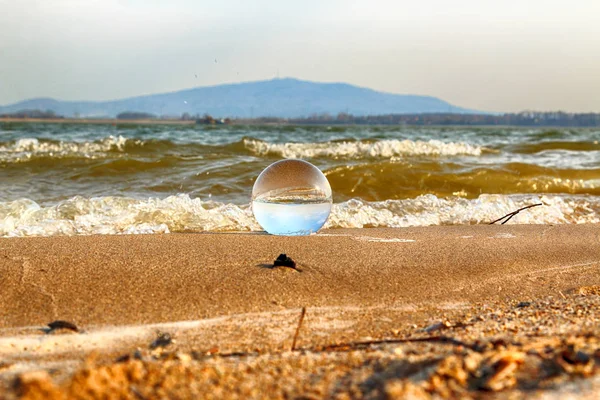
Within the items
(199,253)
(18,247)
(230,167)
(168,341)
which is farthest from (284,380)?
(230,167)

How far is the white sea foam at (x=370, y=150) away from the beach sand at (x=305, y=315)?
27.1 ft

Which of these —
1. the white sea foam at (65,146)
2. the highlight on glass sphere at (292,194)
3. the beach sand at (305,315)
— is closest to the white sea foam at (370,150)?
the white sea foam at (65,146)

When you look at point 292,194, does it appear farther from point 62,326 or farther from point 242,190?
point 242,190

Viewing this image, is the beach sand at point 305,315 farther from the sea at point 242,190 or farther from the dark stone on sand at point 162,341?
the sea at point 242,190

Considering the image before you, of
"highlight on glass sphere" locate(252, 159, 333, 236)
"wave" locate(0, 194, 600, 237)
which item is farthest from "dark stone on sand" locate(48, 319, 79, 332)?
"wave" locate(0, 194, 600, 237)

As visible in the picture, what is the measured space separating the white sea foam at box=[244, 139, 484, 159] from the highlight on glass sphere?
8.17m

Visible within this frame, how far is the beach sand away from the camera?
160 centimetres

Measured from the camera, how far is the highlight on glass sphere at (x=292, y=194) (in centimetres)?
423

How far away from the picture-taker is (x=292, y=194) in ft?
13.9

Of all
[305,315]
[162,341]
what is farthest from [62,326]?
[305,315]

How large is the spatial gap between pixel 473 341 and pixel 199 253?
2.09m

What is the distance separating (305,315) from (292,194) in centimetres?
161

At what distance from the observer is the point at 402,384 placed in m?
1.54

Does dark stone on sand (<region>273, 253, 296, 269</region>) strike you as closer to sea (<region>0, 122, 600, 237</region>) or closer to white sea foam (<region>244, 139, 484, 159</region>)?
sea (<region>0, 122, 600, 237</region>)
